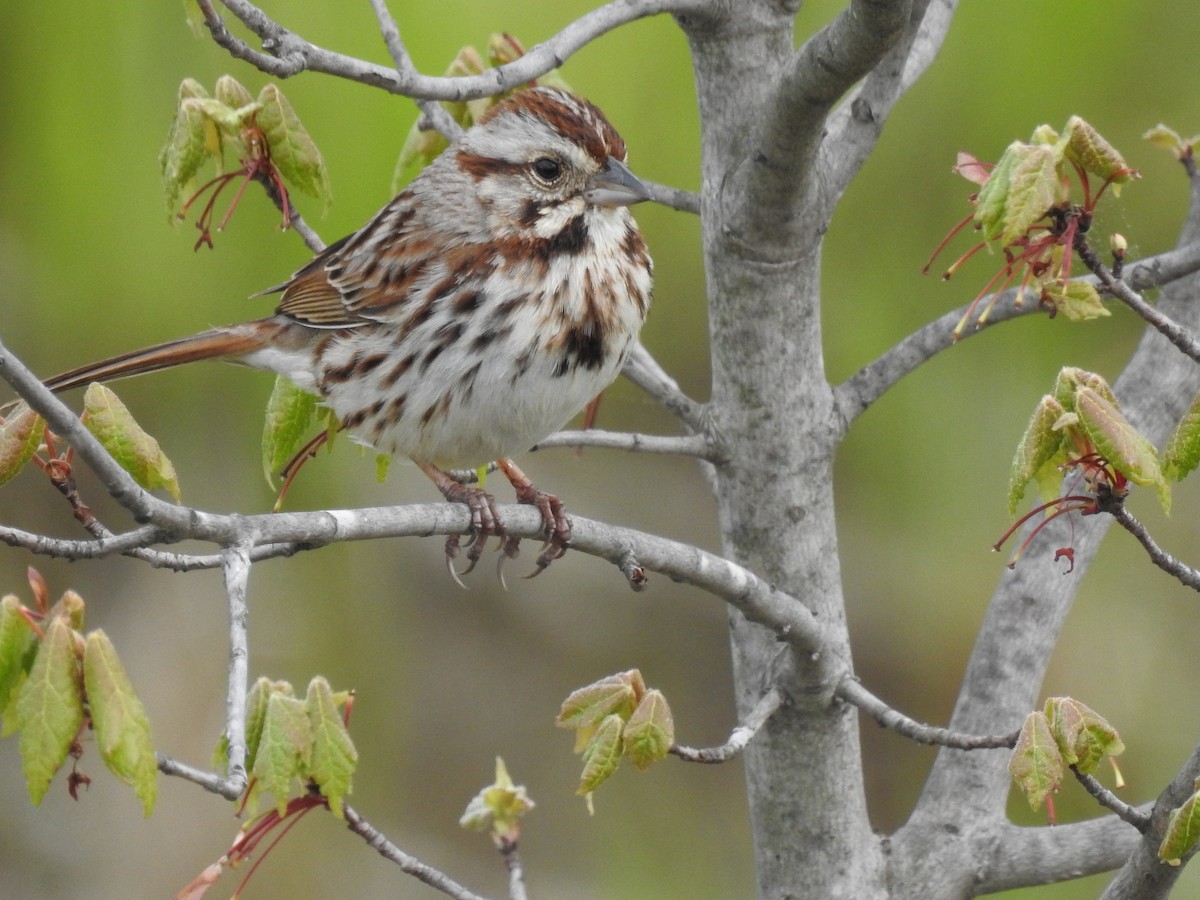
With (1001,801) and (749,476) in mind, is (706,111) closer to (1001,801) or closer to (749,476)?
(749,476)

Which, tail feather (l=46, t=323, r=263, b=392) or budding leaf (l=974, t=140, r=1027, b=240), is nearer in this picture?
budding leaf (l=974, t=140, r=1027, b=240)

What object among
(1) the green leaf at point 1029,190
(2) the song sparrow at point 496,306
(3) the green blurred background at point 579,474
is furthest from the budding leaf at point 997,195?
(3) the green blurred background at point 579,474

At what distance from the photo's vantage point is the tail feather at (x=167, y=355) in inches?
114

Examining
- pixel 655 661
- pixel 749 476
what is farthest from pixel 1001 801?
pixel 655 661

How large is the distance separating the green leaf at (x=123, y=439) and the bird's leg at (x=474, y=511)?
460mm

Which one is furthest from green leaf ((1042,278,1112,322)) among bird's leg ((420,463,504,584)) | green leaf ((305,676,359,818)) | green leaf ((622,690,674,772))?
green leaf ((305,676,359,818))

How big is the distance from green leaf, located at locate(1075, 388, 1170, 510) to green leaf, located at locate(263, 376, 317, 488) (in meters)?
1.36

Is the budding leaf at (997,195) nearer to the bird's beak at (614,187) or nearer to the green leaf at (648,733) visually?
the green leaf at (648,733)

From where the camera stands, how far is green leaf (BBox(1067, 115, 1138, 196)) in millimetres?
1875

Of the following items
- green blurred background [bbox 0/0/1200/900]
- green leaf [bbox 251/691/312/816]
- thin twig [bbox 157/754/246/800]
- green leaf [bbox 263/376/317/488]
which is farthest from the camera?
green blurred background [bbox 0/0/1200/900]

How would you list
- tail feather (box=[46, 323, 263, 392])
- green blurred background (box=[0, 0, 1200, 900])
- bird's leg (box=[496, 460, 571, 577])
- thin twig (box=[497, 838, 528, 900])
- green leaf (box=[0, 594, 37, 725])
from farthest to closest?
green blurred background (box=[0, 0, 1200, 900]) → tail feather (box=[46, 323, 263, 392]) → thin twig (box=[497, 838, 528, 900]) → bird's leg (box=[496, 460, 571, 577]) → green leaf (box=[0, 594, 37, 725])

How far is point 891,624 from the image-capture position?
4.58 meters

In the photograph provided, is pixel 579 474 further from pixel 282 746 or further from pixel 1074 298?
pixel 282 746

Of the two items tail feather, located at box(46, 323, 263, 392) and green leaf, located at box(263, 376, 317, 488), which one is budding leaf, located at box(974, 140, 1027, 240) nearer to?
green leaf, located at box(263, 376, 317, 488)
